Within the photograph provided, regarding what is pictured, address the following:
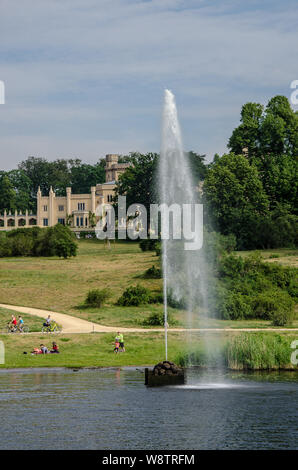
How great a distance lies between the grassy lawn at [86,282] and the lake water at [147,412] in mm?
17721

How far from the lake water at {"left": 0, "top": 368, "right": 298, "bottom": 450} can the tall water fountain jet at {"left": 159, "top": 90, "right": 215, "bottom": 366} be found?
641 cm

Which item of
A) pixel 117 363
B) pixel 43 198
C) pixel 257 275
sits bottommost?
pixel 117 363

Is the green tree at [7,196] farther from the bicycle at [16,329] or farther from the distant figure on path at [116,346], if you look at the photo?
the distant figure on path at [116,346]

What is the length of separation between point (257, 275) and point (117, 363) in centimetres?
2630

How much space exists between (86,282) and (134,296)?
10.0 metres

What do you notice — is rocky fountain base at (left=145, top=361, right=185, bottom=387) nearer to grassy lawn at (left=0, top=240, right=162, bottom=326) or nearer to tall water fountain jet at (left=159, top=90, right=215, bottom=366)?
tall water fountain jet at (left=159, top=90, right=215, bottom=366)

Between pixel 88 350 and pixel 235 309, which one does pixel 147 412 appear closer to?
pixel 88 350

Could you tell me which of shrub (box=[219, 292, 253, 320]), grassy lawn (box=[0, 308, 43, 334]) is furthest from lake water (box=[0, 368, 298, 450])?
shrub (box=[219, 292, 253, 320])

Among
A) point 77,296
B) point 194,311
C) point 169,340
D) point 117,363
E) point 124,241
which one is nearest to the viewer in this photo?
point 117,363

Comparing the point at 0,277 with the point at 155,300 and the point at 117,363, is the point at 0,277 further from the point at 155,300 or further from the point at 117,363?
the point at 117,363

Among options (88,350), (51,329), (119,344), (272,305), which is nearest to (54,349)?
(88,350)

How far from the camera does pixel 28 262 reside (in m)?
85.3
